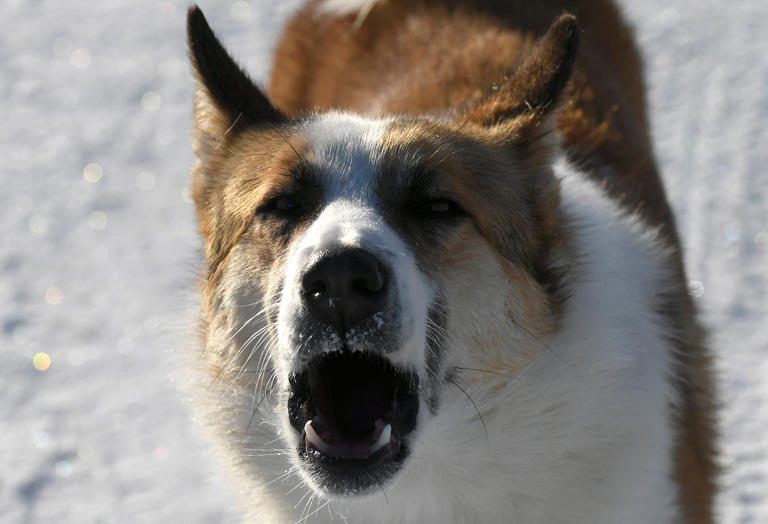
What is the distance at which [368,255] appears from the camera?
2516 mm

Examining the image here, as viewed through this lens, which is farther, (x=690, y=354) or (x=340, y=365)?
(x=690, y=354)

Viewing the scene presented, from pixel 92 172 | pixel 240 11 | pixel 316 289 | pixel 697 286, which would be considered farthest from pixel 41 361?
pixel 240 11

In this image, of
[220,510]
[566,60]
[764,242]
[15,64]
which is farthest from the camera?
[15,64]

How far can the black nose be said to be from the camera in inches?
97.8

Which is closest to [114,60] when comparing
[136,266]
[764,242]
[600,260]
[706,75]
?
[136,266]

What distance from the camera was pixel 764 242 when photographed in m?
5.44

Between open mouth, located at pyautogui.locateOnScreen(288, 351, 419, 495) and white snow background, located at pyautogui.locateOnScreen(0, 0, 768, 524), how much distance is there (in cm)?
90

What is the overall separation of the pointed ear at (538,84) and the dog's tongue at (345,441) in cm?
115

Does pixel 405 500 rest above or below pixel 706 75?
above

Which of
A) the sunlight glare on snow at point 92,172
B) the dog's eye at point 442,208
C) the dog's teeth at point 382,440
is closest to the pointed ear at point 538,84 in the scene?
the dog's eye at point 442,208

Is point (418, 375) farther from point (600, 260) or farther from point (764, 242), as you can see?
point (764, 242)

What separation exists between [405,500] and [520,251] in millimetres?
806

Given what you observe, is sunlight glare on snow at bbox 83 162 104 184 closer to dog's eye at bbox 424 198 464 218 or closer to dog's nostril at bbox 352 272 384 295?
dog's eye at bbox 424 198 464 218

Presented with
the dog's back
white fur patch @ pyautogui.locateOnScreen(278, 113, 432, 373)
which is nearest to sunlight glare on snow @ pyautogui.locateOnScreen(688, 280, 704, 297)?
the dog's back
